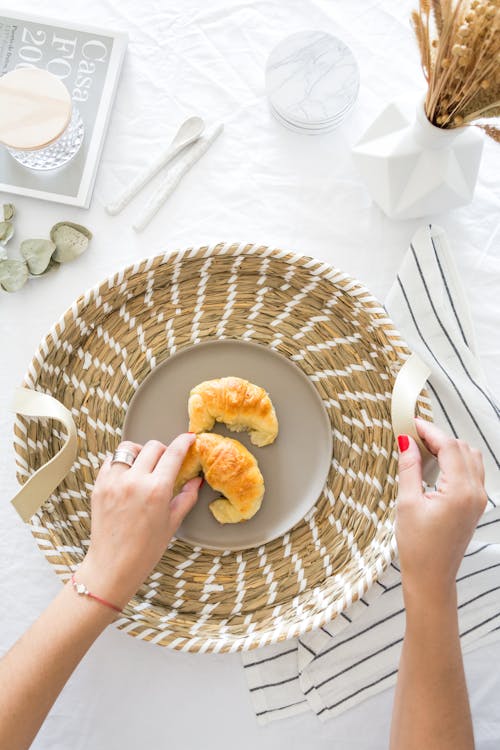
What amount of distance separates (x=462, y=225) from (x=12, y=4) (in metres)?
0.75

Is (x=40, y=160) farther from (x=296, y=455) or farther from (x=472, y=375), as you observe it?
(x=472, y=375)

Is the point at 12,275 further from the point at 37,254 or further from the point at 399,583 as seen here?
the point at 399,583

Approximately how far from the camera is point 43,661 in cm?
69

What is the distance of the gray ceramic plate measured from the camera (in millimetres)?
856

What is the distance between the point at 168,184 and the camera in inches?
36.8

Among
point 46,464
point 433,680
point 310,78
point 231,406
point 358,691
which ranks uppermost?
point 310,78

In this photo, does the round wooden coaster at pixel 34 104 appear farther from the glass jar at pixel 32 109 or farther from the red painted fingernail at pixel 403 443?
the red painted fingernail at pixel 403 443

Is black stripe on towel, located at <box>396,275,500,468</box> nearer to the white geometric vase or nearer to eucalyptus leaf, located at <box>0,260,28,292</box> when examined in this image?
the white geometric vase

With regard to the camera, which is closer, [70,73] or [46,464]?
[46,464]

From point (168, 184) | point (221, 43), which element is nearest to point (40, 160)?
point (168, 184)

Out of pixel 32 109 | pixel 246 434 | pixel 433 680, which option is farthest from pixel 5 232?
pixel 433 680

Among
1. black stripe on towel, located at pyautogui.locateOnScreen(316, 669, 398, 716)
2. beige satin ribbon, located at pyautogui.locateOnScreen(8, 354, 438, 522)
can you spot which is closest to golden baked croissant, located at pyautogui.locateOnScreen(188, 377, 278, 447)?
beige satin ribbon, located at pyautogui.locateOnScreen(8, 354, 438, 522)

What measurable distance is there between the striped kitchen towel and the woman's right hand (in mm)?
173

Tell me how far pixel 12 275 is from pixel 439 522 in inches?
25.9
